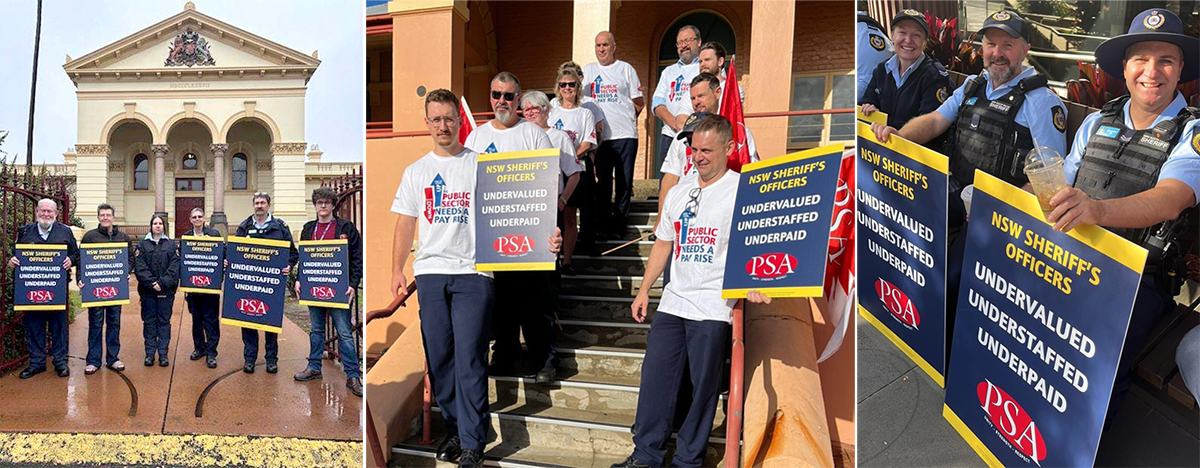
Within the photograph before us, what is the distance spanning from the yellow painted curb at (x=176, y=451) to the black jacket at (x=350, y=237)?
4.30 feet

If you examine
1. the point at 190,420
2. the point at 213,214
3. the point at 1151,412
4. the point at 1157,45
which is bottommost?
the point at 190,420

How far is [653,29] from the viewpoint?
11.2 meters

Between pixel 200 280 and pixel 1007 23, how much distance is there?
20.4ft

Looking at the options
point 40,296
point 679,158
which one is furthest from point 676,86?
point 40,296

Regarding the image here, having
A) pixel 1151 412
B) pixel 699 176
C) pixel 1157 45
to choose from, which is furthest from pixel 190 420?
pixel 1157 45

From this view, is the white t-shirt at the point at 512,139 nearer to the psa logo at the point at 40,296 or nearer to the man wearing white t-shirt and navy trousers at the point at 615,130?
the man wearing white t-shirt and navy trousers at the point at 615,130

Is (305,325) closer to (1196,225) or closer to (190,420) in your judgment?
(190,420)

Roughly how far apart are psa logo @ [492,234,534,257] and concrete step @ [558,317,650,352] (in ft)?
3.90

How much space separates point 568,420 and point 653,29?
26.0ft

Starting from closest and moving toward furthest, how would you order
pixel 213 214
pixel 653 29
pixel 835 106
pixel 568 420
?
pixel 568 420 < pixel 213 214 < pixel 835 106 < pixel 653 29

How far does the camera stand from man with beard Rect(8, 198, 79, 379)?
260 inches

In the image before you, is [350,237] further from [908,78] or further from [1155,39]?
[1155,39]

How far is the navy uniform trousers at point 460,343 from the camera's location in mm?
4125

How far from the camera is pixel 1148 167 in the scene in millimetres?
3529
